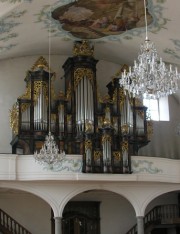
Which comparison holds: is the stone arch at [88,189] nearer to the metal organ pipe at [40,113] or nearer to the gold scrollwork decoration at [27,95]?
the metal organ pipe at [40,113]

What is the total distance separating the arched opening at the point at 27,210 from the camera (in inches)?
852

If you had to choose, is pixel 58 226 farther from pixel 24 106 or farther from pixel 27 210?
pixel 24 106

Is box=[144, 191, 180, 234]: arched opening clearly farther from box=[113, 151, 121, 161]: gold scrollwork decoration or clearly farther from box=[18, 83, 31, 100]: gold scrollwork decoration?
box=[18, 83, 31, 100]: gold scrollwork decoration

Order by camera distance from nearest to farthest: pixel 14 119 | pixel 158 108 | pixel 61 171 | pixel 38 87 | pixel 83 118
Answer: pixel 61 171 → pixel 14 119 → pixel 83 118 → pixel 38 87 → pixel 158 108

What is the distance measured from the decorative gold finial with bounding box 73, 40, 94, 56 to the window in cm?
401

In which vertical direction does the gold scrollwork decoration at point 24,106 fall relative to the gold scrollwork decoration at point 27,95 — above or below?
below

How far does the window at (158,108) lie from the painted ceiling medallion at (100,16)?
513 centimetres

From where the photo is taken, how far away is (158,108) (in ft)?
80.4

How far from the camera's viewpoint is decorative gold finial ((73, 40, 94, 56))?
21422 mm

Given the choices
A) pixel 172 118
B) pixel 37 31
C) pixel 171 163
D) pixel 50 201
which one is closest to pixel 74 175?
pixel 50 201

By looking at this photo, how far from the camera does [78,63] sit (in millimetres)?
21547

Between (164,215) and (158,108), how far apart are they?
494 centimetres

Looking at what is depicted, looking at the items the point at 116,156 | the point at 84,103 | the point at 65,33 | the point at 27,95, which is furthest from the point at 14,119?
the point at 116,156

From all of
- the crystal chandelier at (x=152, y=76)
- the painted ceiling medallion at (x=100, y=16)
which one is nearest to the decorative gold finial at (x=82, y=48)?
the painted ceiling medallion at (x=100, y=16)
